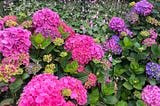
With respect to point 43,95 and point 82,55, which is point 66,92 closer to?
point 43,95

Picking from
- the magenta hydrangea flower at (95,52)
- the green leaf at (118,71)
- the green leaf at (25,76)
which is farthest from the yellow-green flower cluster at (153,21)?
the green leaf at (25,76)

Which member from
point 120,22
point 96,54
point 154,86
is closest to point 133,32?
point 120,22

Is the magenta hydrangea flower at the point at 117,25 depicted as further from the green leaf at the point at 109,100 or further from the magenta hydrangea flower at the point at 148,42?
the green leaf at the point at 109,100

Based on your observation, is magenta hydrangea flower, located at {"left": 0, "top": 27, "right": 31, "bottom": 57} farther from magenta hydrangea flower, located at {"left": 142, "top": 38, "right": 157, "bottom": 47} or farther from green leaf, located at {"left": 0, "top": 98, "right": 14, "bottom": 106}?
magenta hydrangea flower, located at {"left": 142, "top": 38, "right": 157, "bottom": 47}

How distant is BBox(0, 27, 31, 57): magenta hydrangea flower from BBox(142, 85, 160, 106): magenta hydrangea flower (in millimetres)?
970

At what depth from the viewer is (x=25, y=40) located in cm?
187

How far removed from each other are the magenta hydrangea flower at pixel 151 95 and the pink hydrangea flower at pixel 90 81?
492 mm

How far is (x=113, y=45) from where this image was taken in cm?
282

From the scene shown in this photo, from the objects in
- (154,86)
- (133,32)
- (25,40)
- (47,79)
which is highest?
(25,40)

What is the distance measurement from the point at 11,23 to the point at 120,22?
119 cm

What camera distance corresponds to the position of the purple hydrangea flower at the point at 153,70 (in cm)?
241

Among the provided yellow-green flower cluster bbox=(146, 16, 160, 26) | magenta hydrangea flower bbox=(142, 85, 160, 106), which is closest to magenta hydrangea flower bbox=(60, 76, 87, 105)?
magenta hydrangea flower bbox=(142, 85, 160, 106)

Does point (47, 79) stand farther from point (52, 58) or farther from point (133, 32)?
point (133, 32)

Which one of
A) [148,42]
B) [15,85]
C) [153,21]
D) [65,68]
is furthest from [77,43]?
[153,21]
